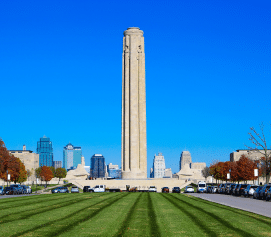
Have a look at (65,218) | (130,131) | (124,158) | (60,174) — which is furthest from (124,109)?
(65,218)

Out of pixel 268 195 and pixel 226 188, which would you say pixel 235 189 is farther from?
pixel 268 195

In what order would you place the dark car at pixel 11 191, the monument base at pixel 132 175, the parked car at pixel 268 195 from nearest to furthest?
the parked car at pixel 268 195
the dark car at pixel 11 191
the monument base at pixel 132 175

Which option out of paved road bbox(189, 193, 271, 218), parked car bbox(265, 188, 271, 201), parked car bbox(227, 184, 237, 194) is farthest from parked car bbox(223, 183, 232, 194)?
paved road bbox(189, 193, 271, 218)

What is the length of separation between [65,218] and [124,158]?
90.0 metres

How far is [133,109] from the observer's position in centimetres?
10788

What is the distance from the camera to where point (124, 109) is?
10962 cm

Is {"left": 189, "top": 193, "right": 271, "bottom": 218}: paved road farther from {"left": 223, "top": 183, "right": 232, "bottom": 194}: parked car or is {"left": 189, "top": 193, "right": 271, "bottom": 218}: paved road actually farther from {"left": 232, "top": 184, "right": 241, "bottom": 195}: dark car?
{"left": 223, "top": 183, "right": 232, "bottom": 194}: parked car

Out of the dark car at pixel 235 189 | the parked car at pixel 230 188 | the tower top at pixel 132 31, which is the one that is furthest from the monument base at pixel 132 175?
the dark car at pixel 235 189

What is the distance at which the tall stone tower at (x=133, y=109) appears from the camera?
107812 mm

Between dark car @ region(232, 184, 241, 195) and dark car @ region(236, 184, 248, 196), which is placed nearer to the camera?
dark car @ region(236, 184, 248, 196)

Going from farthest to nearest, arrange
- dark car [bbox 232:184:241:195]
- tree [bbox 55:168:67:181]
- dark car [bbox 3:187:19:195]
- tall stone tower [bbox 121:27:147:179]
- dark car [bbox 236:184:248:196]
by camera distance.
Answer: tree [bbox 55:168:67:181], tall stone tower [bbox 121:27:147:179], dark car [bbox 3:187:19:195], dark car [bbox 232:184:241:195], dark car [bbox 236:184:248:196]

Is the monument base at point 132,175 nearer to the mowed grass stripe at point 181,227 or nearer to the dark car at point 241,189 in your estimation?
the dark car at point 241,189

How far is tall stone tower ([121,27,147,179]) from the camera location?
10781 centimetres

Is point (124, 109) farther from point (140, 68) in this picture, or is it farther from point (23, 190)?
point (23, 190)
